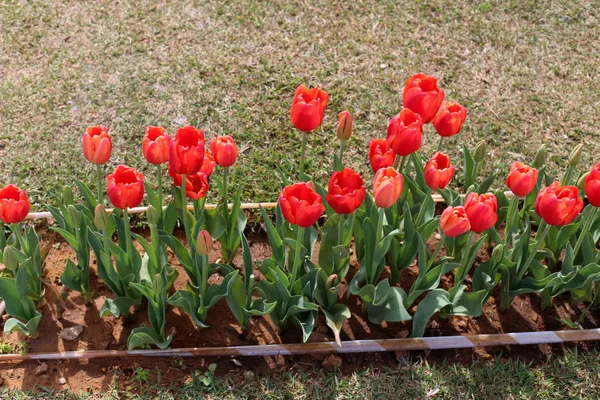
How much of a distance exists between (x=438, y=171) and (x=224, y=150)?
80 centimetres

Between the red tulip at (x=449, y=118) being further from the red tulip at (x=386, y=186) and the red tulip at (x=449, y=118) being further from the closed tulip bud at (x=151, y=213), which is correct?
the closed tulip bud at (x=151, y=213)

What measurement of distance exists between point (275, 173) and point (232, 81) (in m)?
0.89

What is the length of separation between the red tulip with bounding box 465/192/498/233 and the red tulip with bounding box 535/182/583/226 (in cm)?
19

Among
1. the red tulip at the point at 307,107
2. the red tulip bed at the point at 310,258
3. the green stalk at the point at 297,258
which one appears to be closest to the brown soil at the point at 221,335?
the red tulip bed at the point at 310,258

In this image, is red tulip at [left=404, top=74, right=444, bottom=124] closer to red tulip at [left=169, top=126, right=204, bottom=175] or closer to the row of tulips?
the row of tulips

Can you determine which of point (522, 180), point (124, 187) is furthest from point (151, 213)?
point (522, 180)

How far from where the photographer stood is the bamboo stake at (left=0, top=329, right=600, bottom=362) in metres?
2.75

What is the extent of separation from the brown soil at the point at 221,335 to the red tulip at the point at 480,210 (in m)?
0.72

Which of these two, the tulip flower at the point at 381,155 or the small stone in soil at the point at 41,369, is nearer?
the tulip flower at the point at 381,155

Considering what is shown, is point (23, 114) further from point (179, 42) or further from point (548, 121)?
point (548, 121)

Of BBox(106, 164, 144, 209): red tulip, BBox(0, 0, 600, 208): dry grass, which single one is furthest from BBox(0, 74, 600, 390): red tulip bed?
BBox(0, 0, 600, 208): dry grass

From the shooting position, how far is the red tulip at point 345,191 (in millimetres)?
2359

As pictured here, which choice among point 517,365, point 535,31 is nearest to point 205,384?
point 517,365

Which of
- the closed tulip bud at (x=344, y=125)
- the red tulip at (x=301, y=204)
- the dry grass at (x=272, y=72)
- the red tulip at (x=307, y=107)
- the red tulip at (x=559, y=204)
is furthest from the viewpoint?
the dry grass at (x=272, y=72)
